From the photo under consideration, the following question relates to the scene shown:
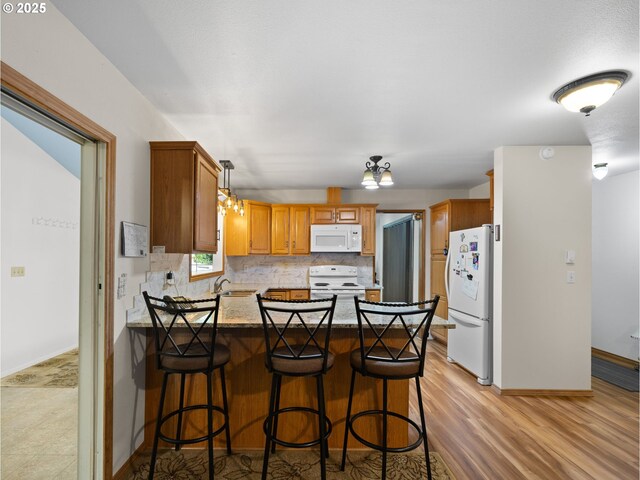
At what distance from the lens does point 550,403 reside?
303 cm

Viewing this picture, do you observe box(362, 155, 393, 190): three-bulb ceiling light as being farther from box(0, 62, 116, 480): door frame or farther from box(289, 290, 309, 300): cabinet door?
box(0, 62, 116, 480): door frame

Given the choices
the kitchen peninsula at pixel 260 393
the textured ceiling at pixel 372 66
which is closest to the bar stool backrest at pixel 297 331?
the kitchen peninsula at pixel 260 393

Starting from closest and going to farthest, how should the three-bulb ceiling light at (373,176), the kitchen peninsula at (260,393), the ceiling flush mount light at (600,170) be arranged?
the kitchen peninsula at (260,393)
the three-bulb ceiling light at (373,176)
the ceiling flush mount light at (600,170)

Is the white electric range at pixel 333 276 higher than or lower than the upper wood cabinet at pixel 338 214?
lower

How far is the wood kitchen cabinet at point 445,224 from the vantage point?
4.45 metres

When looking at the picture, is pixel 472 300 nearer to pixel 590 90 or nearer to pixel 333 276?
pixel 333 276

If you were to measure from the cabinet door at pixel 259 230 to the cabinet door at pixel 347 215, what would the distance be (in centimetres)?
109

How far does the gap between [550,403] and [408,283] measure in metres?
3.29

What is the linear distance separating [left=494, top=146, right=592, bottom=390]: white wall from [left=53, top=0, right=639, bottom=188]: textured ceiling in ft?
0.94

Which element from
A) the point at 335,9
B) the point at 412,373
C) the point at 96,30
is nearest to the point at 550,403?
the point at 412,373

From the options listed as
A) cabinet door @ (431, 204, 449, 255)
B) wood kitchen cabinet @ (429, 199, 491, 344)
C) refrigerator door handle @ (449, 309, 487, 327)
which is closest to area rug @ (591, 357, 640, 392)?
refrigerator door handle @ (449, 309, 487, 327)

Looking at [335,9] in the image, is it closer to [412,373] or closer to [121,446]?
[412,373]

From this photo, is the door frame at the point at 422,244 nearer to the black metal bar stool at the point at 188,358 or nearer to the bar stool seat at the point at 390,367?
the bar stool seat at the point at 390,367

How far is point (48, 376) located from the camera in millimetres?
3367
